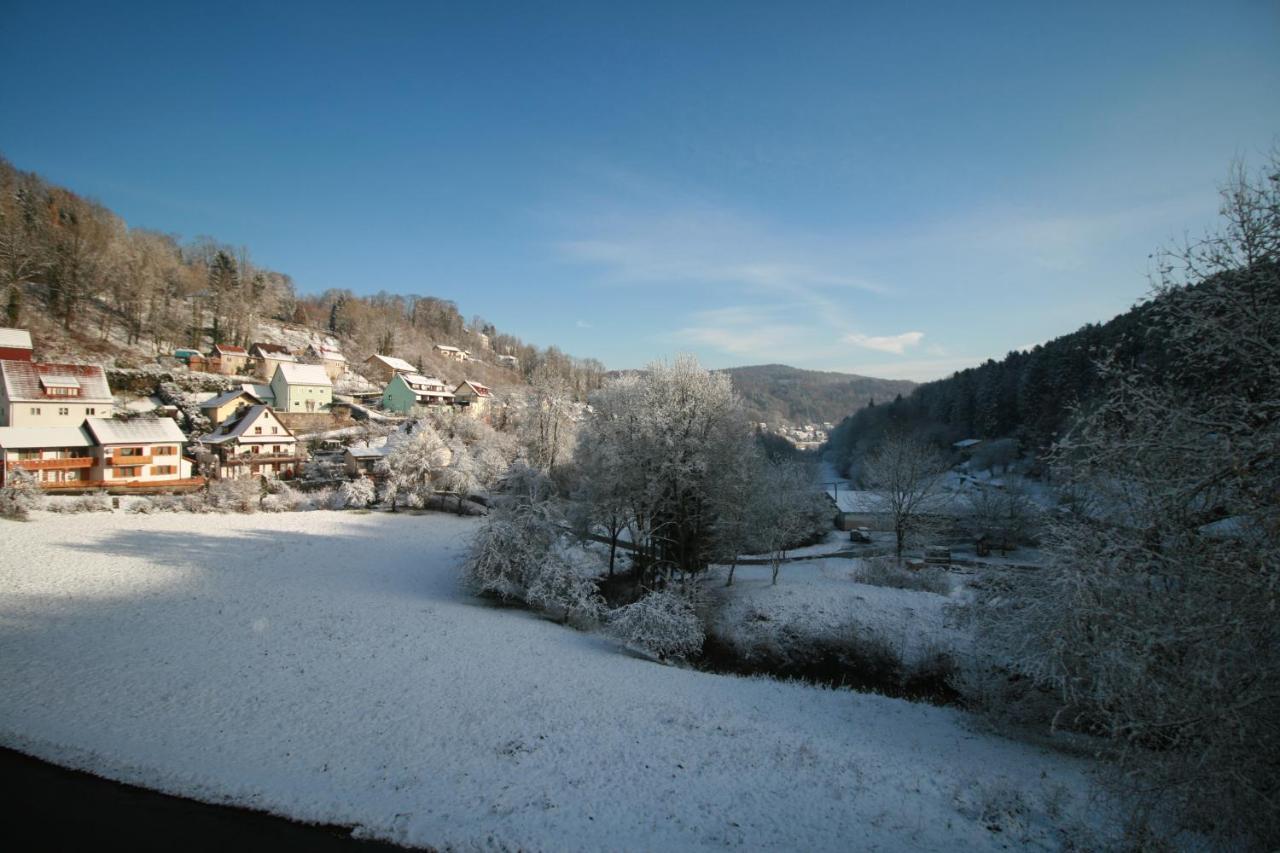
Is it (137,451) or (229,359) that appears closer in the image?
(137,451)

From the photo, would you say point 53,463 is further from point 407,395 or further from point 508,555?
point 508,555

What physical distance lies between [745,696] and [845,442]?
9200 centimetres

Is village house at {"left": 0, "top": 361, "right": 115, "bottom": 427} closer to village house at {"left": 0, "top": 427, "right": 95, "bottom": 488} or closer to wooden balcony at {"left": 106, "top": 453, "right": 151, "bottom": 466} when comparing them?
village house at {"left": 0, "top": 427, "right": 95, "bottom": 488}

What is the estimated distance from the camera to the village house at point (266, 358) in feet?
193

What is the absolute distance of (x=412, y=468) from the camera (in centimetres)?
3866

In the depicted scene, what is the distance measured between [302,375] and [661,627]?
53.3m

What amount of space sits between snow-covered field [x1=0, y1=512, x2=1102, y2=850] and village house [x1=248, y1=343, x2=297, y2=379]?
46.2 metres

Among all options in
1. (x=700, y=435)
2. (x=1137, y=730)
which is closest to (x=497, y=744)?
(x=1137, y=730)

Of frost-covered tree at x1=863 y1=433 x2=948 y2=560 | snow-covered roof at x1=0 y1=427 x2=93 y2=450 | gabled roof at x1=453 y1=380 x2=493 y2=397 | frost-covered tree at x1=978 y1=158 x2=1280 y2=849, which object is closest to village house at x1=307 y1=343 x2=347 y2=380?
gabled roof at x1=453 y1=380 x2=493 y2=397

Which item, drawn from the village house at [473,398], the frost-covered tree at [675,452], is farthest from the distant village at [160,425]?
the frost-covered tree at [675,452]

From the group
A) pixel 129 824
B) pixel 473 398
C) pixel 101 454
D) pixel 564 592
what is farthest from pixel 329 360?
pixel 129 824

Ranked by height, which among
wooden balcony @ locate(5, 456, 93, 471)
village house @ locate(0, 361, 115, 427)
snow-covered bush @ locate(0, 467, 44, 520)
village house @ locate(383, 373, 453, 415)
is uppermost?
village house @ locate(383, 373, 453, 415)

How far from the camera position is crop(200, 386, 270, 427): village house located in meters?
44.5

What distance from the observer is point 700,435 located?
22.4 m
